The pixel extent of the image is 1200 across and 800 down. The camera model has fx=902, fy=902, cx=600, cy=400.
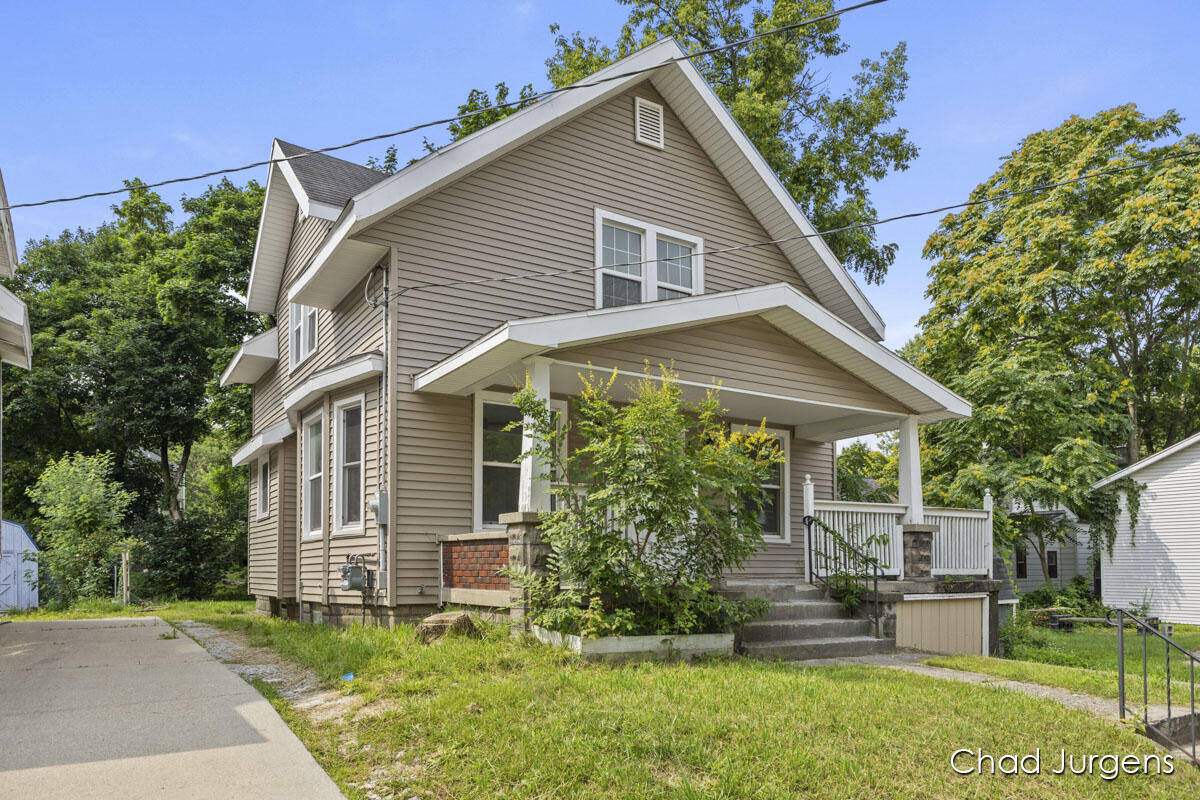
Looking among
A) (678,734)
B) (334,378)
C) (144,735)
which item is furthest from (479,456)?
(678,734)

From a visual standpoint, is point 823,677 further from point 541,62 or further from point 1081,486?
point 541,62

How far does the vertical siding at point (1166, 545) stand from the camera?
23250mm

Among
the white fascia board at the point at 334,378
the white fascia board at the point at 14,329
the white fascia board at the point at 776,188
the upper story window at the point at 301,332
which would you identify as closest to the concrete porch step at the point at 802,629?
the white fascia board at the point at 334,378

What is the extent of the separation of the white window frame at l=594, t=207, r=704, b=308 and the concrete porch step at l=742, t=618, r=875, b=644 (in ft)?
16.0

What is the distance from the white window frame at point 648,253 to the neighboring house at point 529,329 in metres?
0.04

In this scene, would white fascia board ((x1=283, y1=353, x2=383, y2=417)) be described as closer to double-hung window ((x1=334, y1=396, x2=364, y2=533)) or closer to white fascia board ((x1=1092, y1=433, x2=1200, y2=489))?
double-hung window ((x1=334, y1=396, x2=364, y2=533))

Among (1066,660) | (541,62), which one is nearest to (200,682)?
(1066,660)

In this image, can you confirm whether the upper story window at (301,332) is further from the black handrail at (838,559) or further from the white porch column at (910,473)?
the white porch column at (910,473)

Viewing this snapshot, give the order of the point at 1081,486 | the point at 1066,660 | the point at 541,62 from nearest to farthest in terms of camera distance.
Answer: the point at 1066,660 → the point at 1081,486 → the point at 541,62

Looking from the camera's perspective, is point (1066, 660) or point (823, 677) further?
point (1066, 660)

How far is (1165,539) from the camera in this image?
23.8 meters

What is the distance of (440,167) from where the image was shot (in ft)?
35.8

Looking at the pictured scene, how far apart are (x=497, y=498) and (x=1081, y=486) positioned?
17710 mm

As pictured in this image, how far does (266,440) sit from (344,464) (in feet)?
13.1
